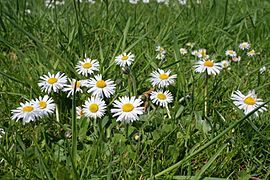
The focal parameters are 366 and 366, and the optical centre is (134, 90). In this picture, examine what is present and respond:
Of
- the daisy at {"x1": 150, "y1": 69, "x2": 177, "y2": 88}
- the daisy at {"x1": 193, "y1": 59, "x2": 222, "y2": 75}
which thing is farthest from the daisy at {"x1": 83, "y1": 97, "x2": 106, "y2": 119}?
the daisy at {"x1": 193, "y1": 59, "x2": 222, "y2": 75}

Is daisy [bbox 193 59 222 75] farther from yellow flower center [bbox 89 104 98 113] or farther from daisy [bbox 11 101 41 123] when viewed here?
daisy [bbox 11 101 41 123]

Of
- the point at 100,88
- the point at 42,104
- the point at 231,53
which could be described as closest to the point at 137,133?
the point at 100,88

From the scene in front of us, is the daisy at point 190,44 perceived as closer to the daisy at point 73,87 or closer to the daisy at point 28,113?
the daisy at point 73,87

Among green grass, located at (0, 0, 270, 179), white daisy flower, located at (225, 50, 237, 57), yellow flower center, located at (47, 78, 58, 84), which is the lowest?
Answer: green grass, located at (0, 0, 270, 179)

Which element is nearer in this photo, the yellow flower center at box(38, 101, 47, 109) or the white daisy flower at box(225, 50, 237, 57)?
→ the yellow flower center at box(38, 101, 47, 109)

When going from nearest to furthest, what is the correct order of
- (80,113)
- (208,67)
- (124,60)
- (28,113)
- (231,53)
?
(28,113), (80,113), (208,67), (124,60), (231,53)

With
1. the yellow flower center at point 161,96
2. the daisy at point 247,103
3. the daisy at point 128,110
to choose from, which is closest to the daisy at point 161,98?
the yellow flower center at point 161,96

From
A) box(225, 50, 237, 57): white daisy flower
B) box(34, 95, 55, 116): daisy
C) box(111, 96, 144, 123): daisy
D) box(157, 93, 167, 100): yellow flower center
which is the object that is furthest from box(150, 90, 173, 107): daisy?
box(225, 50, 237, 57): white daisy flower

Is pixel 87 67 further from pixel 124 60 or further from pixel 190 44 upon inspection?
pixel 190 44

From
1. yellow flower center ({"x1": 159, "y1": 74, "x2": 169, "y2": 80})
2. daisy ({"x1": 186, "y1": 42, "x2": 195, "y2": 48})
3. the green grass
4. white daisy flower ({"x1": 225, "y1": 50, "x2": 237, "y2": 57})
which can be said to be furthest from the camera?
daisy ({"x1": 186, "y1": 42, "x2": 195, "y2": 48})

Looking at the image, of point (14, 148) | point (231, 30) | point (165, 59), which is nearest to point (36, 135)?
point (14, 148)

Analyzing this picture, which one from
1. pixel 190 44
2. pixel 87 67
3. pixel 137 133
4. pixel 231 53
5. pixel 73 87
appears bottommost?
pixel 137 133

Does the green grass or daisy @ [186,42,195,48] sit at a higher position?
daisy @ [186,42,195,48]

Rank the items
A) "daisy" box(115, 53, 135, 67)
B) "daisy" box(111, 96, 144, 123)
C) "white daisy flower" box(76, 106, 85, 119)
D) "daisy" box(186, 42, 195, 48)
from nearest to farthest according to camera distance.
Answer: "daisy" box(111, 96, 144, 123) < "white daisy flower" box(76, 106, 85, 119) < "daisy" box(115, 53, 135, 67) < "daisy" box(186, 42, 195, 48)
